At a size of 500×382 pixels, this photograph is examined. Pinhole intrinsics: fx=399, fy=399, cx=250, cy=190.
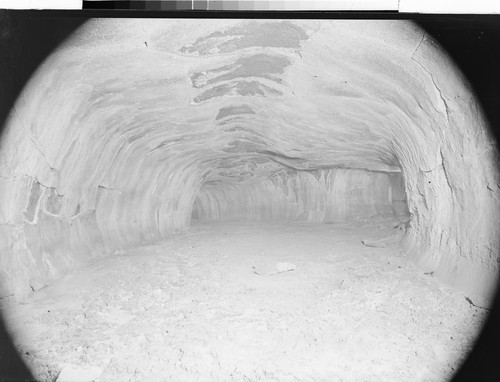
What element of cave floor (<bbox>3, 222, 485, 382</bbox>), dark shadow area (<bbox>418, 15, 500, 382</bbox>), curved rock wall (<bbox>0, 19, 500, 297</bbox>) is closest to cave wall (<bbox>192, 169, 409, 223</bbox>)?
curved rock wall (<bbox>0, 19, 500, 297</bbox>)

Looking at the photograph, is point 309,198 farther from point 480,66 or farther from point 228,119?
point 480,66

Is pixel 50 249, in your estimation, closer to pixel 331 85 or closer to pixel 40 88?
pixel 40 88

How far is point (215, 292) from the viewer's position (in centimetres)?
304

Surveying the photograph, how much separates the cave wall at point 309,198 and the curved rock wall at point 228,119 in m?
1.36

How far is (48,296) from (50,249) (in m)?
0.53

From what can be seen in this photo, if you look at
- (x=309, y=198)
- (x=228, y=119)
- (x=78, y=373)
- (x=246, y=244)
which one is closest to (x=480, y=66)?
(x=228, y=119)

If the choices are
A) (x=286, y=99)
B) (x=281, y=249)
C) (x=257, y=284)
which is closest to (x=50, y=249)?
(x=257, y=284)

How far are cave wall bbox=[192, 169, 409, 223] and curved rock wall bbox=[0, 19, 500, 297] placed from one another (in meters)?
1.36

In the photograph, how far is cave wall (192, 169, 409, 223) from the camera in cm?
627

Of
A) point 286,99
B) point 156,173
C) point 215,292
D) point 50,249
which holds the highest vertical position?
point 286,99

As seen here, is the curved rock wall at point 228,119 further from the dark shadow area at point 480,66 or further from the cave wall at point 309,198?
the cave wall at point 309,198

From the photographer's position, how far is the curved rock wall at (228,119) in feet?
8.61

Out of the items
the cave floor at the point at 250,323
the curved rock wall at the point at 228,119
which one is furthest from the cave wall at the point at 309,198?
the cave floor at the point at 250,323

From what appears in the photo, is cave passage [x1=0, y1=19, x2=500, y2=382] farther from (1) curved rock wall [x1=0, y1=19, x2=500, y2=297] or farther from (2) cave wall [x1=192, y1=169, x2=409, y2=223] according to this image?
(2) cave wall [x1=192, y1=169, x2=409, y2=223]
